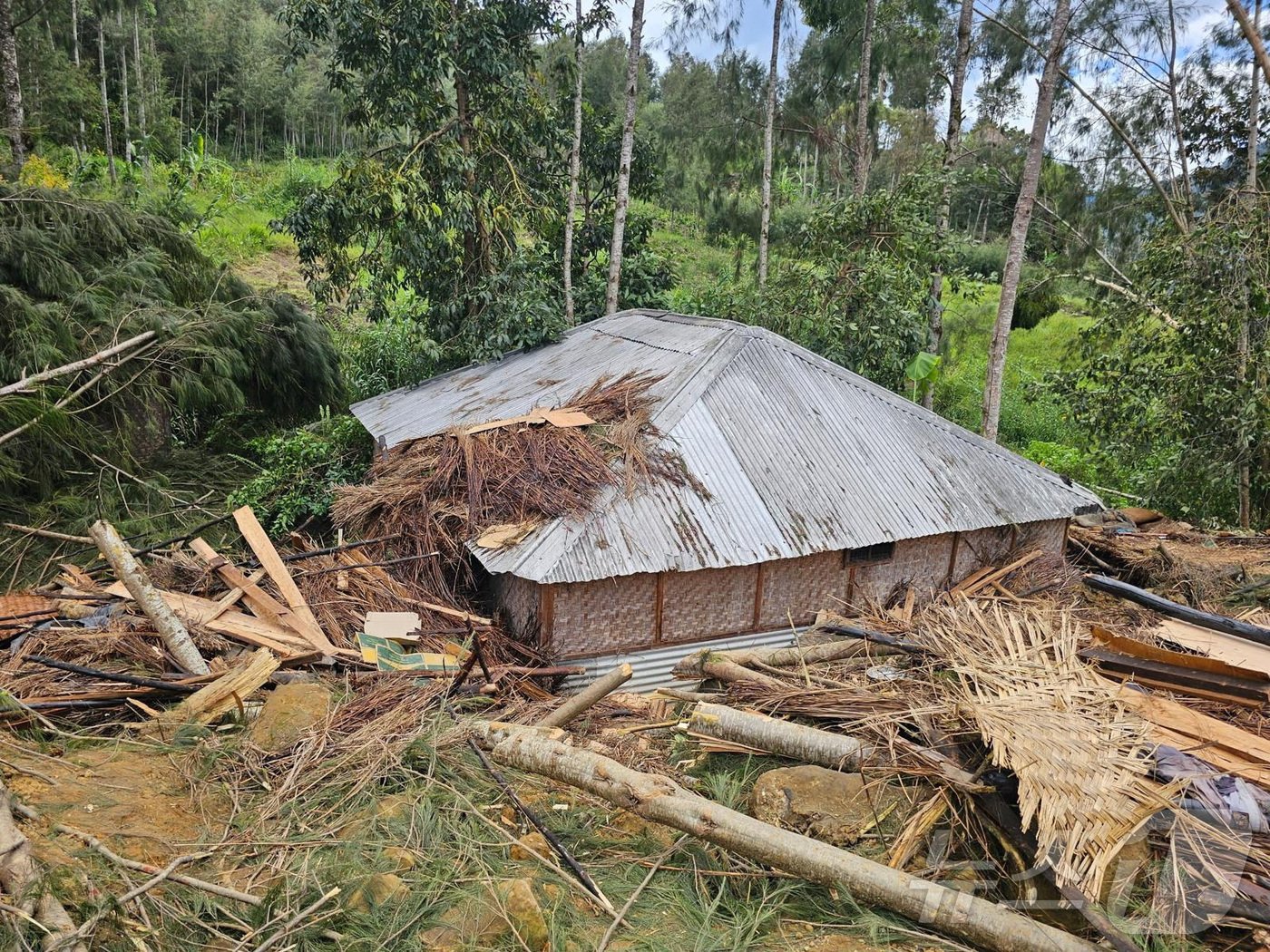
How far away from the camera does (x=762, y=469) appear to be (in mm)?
9008

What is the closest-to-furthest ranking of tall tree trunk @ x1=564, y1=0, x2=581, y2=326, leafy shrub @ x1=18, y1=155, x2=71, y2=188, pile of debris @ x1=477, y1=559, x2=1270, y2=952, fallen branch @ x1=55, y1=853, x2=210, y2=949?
fallen branch @ x1=55, y1=853, x2=210, y2=949 < pile of debris @ x1=477, y1=559, x2=1270, y2=952 < leafy shrub @ x1=18, y1=155, x2=71, y2=188 < tall tree trunk @ x1=564, y1=0, x2=581, y2=326

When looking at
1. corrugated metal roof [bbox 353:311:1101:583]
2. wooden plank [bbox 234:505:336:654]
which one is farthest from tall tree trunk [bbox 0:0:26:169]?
wooden plank [bbox 234:505:336:654]

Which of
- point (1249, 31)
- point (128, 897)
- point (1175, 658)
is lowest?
point (128, 897)

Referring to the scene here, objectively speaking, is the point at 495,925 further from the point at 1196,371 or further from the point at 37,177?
the point at 37,177

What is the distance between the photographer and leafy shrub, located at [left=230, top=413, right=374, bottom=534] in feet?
38.8

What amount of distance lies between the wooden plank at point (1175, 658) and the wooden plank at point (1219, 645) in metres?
0.26

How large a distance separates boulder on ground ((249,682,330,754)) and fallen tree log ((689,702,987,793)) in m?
2.82

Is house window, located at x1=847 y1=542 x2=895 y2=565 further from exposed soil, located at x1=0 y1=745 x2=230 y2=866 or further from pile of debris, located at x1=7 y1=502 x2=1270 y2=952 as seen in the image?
exposed soil, located at x1=0 y1=745 x2=230 y2=866

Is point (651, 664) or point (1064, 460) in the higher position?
point (1064, 460)

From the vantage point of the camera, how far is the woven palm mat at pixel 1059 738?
4051mm

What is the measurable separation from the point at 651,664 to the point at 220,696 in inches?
155

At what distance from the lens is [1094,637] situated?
6.29 meters

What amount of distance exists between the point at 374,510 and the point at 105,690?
3426 millimetres

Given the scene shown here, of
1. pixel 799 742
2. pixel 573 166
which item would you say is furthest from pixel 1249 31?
pixel 799 742
